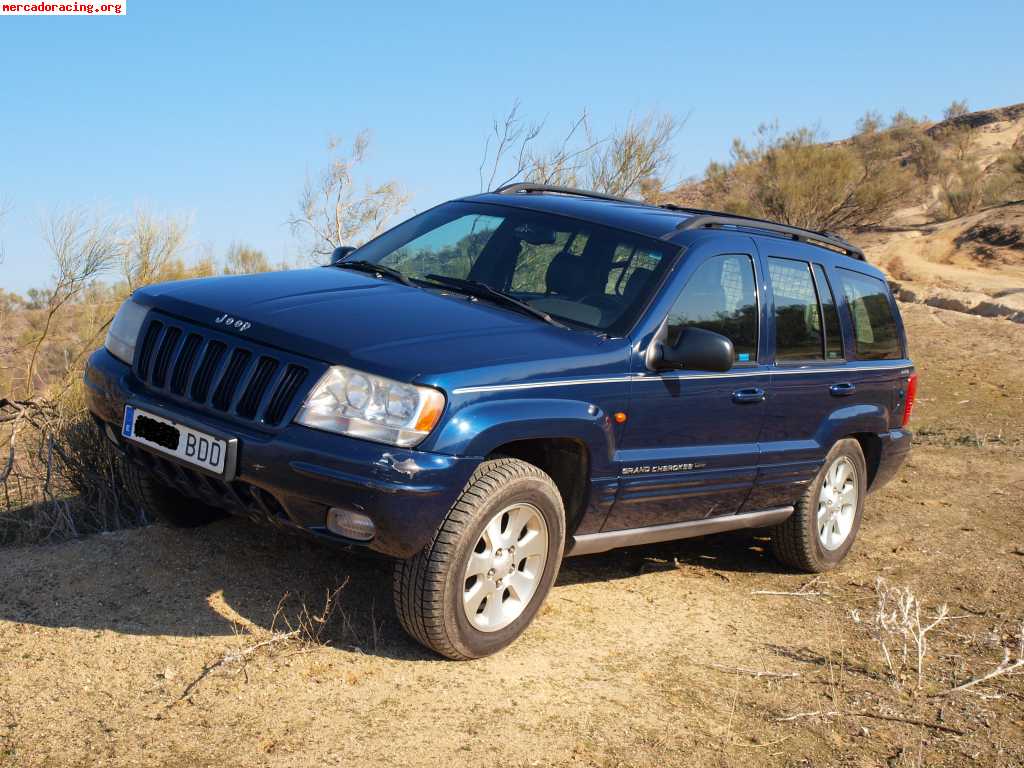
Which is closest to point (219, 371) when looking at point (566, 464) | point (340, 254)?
point (566, 464)

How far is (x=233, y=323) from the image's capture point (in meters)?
4.23

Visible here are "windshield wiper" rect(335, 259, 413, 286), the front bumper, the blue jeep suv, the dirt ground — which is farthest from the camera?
"windshield wiper" rect(335, 259, 413, 286)

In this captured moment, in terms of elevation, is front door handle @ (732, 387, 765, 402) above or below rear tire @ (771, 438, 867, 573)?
above

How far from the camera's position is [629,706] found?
405cm

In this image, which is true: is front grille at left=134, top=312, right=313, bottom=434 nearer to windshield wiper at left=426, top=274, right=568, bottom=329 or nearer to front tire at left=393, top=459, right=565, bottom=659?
front tire at left=393, top=459, right=565, bottom=659

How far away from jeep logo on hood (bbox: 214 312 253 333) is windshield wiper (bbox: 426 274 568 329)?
41.8 inches

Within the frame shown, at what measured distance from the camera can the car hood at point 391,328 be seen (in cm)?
392

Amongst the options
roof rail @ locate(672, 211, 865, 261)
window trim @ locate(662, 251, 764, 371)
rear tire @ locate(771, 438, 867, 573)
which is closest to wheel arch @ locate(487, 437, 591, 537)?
window trim @ locate(662, 251, 764, 371)

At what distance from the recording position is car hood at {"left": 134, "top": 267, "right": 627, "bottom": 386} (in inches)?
154

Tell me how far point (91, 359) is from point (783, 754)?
10.7ft

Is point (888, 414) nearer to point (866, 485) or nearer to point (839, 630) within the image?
point (866, 485)

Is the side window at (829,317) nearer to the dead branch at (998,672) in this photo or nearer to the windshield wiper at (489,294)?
the dead branch at (998,672)

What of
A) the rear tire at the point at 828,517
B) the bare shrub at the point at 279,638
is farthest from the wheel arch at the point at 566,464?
the rear tire at the point at 828,517

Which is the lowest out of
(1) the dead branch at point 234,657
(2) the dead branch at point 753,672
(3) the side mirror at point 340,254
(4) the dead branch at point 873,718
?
(1) the dead branch at point 234,657
